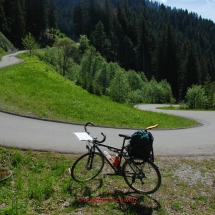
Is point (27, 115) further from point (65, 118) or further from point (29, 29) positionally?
point (29, 29)

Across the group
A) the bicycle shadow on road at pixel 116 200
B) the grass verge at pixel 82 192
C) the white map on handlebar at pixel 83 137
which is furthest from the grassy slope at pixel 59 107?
the bicycle shadow on road at pixel 116 200

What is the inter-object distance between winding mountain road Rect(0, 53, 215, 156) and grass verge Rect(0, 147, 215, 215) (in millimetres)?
1015

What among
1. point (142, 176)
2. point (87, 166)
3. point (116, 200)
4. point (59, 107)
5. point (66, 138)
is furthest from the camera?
point (59, 107)

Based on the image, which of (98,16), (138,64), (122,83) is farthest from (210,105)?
(98,16)

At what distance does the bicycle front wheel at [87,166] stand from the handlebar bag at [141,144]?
115 centimetres

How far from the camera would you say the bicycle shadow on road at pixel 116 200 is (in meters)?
5.95

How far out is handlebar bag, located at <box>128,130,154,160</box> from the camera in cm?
591

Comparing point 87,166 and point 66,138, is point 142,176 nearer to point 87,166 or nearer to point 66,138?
point 87,166

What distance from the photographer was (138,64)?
93.7 metres

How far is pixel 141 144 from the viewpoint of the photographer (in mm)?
5926

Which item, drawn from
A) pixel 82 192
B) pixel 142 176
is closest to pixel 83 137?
pixel 82 192

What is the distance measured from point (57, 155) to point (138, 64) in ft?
288

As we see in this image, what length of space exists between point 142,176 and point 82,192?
1511mm

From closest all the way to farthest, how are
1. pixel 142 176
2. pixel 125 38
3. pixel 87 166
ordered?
1. pixel 142 176
2. pixel 87 166
3. pixel 125 38
